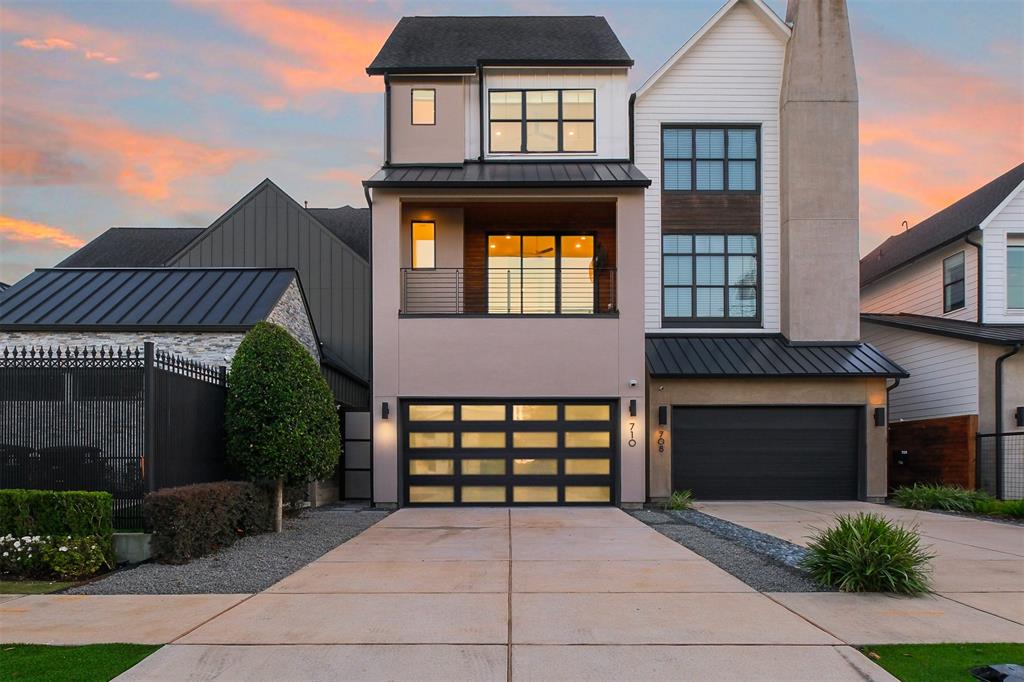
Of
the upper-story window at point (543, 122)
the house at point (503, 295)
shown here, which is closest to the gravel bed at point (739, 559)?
the house at point (503, 295)

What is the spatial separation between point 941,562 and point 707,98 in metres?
12.1

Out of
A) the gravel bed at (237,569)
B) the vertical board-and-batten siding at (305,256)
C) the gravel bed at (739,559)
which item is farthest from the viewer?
the vertical board-and-batten siding at (305,256)

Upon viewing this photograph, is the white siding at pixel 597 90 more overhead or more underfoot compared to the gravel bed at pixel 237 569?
more overhead

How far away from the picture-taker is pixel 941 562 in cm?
864

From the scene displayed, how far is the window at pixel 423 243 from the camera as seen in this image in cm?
1622

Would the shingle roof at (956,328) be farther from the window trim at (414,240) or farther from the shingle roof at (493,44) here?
the window trim at (414,240)

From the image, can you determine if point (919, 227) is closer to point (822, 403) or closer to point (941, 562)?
point (822, 403)

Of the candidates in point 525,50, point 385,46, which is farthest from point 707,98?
point 385,46

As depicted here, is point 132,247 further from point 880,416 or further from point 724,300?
point 880,416

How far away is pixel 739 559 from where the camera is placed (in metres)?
8.66

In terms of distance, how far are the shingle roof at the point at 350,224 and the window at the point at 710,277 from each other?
11652 mm

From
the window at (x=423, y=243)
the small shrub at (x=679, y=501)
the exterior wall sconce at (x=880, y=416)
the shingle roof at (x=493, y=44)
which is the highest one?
the shingle roof at (x=493, y=44)

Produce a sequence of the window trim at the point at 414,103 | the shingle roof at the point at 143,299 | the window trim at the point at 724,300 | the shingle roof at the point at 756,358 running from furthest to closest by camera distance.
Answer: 1. the window trim at the point at 724,300
2. the window trim at the point at 414,103
3. the shingle roof at the point at 756,358
4. the shingle roof at the point at 143,299

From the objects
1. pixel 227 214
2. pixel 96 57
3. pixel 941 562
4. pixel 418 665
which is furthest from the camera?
pixel 227 214
